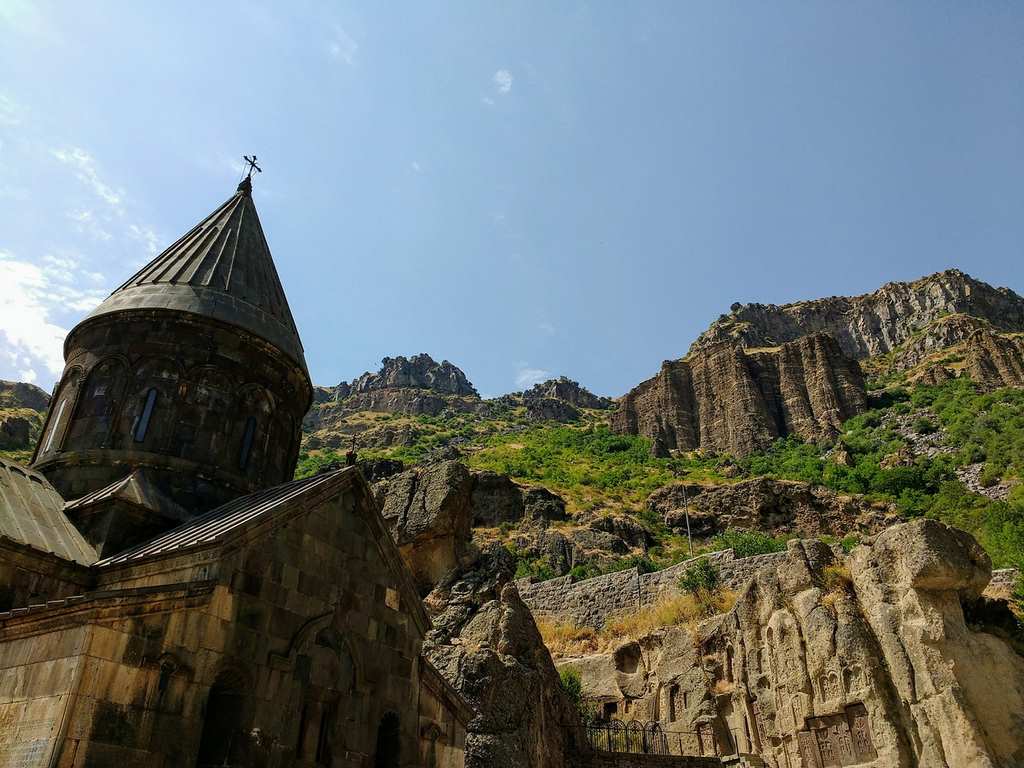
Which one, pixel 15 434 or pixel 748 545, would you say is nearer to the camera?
pixel 748 545

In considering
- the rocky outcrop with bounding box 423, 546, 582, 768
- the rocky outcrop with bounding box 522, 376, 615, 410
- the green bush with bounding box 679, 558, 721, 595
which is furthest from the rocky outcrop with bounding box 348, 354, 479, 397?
the rocky outcrop with bounding box 423, 546, 582, 768

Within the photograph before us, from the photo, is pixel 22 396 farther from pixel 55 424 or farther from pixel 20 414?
pixel 55 424

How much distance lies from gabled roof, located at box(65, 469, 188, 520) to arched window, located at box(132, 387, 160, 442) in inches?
23.5

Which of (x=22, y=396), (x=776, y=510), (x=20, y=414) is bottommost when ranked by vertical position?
(x=776, y=510)

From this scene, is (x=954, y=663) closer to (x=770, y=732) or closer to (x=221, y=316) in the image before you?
(x=770, y=732)

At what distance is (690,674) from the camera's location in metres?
17.7

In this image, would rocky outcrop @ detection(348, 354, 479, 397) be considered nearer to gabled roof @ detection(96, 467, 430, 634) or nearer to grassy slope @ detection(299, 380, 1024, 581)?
grassy slope @ detection(299, 380, 1024, 581)

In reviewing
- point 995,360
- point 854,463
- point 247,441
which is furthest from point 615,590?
point 995,360

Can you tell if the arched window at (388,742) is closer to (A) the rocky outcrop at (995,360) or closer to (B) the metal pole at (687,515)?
(B) the metal pole at (687,515)

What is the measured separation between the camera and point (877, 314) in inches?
3312

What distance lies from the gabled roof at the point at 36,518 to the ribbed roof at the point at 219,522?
0.38 metres

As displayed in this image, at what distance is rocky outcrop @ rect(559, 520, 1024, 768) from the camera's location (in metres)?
12.5

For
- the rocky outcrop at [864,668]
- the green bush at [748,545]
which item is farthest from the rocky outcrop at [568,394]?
the rocky outcrop at [864,668]

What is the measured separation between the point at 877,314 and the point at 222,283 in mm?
86561
